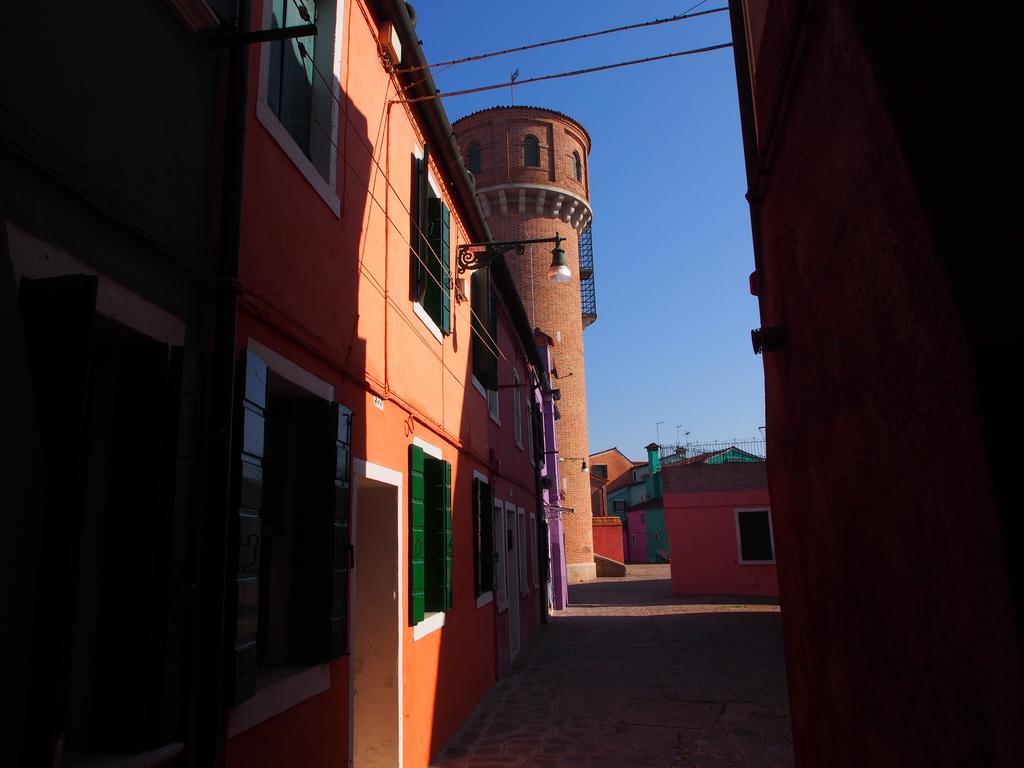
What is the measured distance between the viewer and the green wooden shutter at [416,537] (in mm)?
5980

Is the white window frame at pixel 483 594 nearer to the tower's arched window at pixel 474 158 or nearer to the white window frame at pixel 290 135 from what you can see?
the white window frame at pixel 290 135

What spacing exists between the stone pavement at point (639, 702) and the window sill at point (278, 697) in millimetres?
2729

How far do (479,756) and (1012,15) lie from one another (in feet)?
21.0

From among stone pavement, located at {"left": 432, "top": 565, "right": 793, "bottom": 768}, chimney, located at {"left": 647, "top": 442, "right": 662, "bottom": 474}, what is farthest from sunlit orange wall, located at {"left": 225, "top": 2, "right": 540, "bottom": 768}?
chimney, located at {"left": 647, "top": 442, "right": 662, "bottom": 474}

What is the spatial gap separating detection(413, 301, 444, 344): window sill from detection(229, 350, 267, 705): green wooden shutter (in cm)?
320

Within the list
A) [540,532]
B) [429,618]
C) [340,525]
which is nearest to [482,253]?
[429,618]

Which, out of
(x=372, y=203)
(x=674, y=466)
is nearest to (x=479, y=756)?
(x=372, y=203)

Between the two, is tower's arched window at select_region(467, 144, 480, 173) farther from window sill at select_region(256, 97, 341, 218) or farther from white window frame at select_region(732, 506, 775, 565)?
window sill at select_region(256, 97, 341, 218)

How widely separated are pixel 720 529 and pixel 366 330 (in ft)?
61.0

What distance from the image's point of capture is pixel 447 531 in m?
6.91

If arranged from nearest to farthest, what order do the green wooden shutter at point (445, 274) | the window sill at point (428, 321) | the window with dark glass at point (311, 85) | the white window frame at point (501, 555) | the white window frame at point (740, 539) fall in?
the window with dark glass at point (311, 85)
the window sill at point (428, 321)
the green wooden shutter at point (445, 274)
the white window frame at point (501, 555)
the white window frame at point (740, 539)

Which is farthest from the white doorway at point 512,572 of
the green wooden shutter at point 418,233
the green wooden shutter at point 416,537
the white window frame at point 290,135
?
the white window frame at point 290,135

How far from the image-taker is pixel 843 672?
348 centimetres

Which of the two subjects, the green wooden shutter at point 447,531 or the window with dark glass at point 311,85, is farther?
the green wooden shutter at point 447,531
